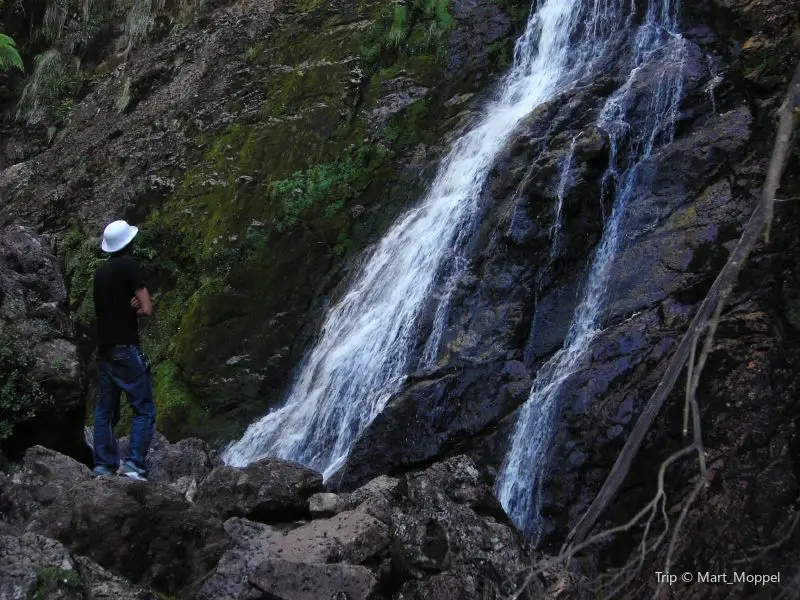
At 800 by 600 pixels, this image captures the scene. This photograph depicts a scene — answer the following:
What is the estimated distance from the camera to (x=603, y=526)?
5910 mm

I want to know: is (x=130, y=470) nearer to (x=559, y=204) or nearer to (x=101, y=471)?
(x=101, y=471)

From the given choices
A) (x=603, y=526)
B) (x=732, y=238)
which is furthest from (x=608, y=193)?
(x=603, y=526)

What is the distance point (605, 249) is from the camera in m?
7.91

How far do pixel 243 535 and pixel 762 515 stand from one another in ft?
10.6

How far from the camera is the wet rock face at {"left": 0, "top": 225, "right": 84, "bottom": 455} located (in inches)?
235

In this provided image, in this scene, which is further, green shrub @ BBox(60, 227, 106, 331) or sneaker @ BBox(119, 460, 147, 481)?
green shrub @ BBox(60, 227, 106, 331)

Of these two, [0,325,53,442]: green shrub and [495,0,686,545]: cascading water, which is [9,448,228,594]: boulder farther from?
[495,0,686,545]: cascading water

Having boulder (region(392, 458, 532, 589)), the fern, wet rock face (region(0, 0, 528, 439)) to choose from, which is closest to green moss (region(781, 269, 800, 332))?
boulder (region(392, 458, 532, 589))

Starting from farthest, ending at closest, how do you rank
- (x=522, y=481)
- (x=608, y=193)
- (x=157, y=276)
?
(x=157, y=276) < (x=608, y=193) < (x=522, y=481)

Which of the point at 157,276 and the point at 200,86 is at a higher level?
the point at 200,86

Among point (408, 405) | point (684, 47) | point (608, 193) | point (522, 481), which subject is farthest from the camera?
point (684, 47)

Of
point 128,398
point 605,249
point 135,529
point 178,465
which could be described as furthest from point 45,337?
point 605,249

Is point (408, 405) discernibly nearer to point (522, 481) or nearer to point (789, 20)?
point (522, 481)

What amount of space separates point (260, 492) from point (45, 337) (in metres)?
2.64
